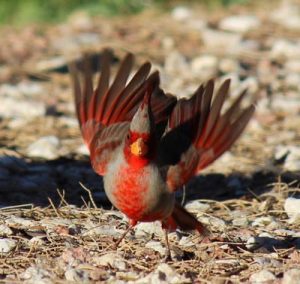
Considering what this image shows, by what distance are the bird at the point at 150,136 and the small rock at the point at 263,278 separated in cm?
44

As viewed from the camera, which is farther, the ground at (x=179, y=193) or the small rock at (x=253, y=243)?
the small rock at (x=253, y=243)

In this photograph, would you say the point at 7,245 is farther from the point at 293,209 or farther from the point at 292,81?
the point at 292,81

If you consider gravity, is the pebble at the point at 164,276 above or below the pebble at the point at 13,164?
above

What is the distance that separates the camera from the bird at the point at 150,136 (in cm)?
439

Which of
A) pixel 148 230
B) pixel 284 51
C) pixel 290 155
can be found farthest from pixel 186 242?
pixel 284 51

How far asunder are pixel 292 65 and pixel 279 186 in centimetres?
327

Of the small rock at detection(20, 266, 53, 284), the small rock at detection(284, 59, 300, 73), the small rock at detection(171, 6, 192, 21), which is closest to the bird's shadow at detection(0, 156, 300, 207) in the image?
the small rock at detection(20, 266, 53, 284)

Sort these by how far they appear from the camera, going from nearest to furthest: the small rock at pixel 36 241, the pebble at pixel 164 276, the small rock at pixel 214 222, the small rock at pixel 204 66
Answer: the pebble at pixel 164 276 < the small rock at pixel 36 241 < the small rock at pixel 214 222 < the small rock at pixel 204 66

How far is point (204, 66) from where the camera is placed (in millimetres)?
8781

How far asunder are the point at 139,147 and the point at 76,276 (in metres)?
0.65

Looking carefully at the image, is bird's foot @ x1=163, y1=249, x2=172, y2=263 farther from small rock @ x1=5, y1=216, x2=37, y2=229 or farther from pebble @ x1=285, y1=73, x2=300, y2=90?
pebble @ x1=285, y1=73, x2=300, y2=90

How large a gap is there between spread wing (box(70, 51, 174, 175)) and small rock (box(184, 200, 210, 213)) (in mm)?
823

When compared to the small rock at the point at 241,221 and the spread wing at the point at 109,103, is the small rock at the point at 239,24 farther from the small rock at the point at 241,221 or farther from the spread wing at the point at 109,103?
the spread wing at the point at 109,103

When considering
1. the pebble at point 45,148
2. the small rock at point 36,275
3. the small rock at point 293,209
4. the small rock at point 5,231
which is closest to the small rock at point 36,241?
the small rock at point 5,231
